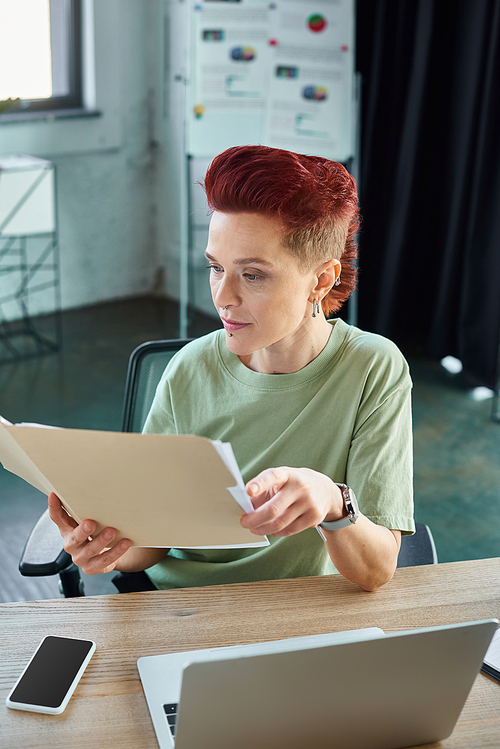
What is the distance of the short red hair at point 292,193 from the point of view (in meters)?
1.10

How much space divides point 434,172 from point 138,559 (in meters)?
3.06

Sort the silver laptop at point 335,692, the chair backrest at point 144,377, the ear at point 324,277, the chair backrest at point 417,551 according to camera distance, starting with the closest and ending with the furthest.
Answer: the silver laptop at point 335,692 → the ear at point 324,277 → the chair backrest at point 417,551 → the chair backrest at point 144,377

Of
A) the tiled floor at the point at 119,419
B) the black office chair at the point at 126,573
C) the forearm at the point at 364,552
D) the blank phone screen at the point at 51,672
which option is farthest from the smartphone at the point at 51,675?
the tiled floor at the point at 119,419

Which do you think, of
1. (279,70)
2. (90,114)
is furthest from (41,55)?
(279,70)

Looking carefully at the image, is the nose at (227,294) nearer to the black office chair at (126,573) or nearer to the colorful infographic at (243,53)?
the black office chair at (126,573)

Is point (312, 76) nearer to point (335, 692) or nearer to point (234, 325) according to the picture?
point (234, 325)

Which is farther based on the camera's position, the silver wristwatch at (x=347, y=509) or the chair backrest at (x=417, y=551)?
the chair backrest at (x=417, y=551)

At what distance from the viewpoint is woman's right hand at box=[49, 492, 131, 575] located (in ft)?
3.12

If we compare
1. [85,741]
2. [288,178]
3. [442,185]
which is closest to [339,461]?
[288,178]

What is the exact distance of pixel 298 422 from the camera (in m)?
1.23

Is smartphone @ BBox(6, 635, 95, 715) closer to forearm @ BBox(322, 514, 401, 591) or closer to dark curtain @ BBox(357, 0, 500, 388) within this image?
forearm @ BBox(322, 514, 401, 591)

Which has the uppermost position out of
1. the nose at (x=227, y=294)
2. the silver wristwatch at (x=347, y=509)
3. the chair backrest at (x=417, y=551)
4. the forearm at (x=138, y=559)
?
the nose at (x=227, y=294)

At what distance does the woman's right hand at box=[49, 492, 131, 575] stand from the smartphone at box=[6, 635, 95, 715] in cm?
10

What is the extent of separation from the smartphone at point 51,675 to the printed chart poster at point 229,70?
Result: 9.67 feet
